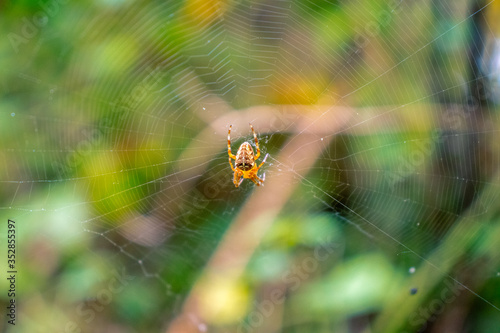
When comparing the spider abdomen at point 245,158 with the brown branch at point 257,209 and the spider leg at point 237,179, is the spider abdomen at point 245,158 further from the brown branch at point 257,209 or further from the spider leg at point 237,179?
the brown branch at point 257,209

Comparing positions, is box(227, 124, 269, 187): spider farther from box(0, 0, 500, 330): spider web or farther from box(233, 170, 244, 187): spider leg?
box(0, 0, 500, 330): spider web

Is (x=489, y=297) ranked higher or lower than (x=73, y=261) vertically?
higher

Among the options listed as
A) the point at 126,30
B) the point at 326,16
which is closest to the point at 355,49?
the point at 326,16

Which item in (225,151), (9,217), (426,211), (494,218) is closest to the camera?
(494,218)

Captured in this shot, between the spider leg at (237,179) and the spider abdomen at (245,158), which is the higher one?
the spider abdomen at (245,158)

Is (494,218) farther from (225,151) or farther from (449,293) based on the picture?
(225,151)

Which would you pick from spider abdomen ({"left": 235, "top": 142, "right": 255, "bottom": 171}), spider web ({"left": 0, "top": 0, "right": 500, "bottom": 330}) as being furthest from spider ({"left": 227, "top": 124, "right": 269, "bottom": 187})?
spider web ({"left": 0, "top": 0, "right": 500, "bottom": 330})

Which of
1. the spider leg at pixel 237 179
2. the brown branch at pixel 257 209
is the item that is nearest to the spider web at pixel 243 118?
the brown branch at pixel 257 209
